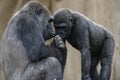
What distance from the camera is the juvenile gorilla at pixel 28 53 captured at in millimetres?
5473

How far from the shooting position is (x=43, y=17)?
5.83 metres

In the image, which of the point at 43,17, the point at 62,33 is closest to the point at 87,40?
the point at 62,33

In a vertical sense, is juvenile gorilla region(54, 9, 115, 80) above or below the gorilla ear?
below

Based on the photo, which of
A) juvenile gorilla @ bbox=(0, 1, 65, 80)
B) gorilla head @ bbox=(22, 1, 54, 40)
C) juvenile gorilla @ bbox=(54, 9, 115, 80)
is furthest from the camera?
gorilla head @ bbox=(22, 1, 54, 40)

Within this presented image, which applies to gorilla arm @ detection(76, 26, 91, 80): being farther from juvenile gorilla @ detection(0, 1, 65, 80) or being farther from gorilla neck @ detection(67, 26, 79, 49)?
juvenile gorilla @ detection(0, 1, 65, 80)

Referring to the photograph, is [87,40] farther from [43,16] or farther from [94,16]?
[94,16]

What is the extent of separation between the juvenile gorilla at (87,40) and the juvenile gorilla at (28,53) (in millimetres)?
239

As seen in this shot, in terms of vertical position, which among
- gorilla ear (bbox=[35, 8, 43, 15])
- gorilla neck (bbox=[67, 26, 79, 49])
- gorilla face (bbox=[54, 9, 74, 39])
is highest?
gorilla ear (bbox=[35, 8, 43, 15])

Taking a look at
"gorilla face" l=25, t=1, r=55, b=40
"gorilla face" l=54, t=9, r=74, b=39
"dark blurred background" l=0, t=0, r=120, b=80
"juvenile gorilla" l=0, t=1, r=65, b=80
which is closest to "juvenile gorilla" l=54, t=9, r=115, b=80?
"gorilla face" l=54, t=9, r=74, b=39

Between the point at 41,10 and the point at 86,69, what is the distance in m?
0.86

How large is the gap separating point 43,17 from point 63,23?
0.28m

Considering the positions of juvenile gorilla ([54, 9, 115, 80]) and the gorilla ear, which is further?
the gorilla ear

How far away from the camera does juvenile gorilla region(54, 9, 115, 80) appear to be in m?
5.60

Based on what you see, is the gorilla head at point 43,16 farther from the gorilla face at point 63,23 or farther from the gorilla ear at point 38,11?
the gorilla face at point 63,23
